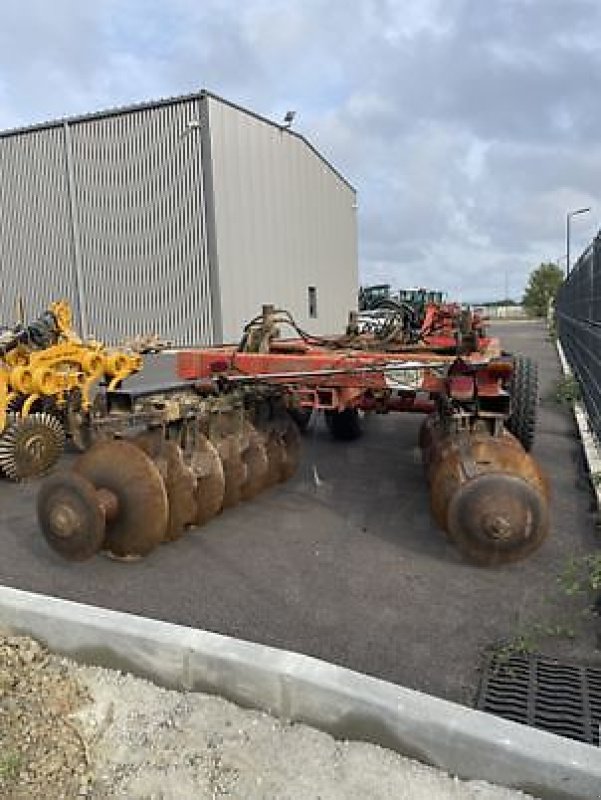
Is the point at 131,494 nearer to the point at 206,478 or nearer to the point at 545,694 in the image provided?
the point at 206,478

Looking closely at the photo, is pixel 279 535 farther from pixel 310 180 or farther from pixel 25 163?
pixel 310 180

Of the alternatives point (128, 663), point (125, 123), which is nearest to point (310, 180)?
point (125, 123)

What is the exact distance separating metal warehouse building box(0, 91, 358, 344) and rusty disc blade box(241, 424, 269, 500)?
9913 millimetres

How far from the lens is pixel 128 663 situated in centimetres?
314

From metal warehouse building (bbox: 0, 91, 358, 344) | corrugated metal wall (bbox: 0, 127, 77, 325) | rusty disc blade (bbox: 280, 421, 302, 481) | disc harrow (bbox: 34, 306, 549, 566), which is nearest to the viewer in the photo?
disc harrow (bbox: 34, 306, 549, 566)

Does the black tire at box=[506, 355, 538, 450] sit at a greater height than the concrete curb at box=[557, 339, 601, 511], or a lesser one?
greater

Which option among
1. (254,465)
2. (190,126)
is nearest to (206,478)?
(254,465)

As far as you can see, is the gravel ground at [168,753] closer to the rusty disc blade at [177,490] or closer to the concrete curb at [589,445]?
the rusty disc blade at [177,490]

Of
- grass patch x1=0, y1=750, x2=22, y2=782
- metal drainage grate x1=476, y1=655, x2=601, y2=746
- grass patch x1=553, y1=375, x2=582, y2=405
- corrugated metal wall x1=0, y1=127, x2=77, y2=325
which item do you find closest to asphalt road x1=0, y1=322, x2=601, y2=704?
metal drainage grate x1=476, y1=655, x2=601, y2=746

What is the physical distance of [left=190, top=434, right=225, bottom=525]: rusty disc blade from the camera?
5.25m

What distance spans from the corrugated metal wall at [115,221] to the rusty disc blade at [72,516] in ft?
38.0

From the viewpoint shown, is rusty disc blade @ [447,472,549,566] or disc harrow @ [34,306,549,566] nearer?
rusty disc blade @ [447,472,549,566]

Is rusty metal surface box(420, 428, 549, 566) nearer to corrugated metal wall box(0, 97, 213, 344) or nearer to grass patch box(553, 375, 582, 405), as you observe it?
grass patch box(553, 375, 582, 405)

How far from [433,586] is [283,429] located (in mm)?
2623
